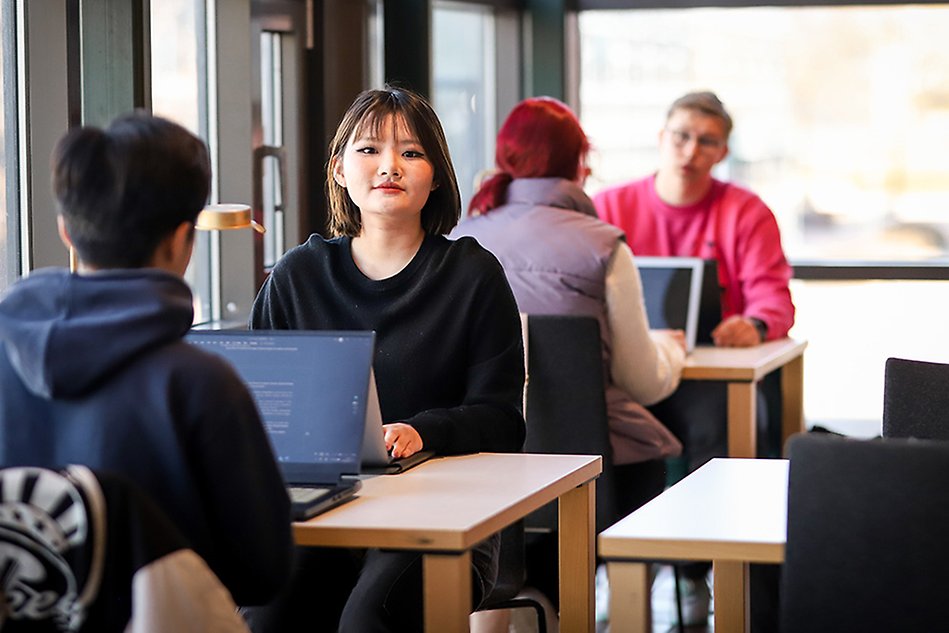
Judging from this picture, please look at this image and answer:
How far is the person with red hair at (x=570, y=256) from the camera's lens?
131 inches

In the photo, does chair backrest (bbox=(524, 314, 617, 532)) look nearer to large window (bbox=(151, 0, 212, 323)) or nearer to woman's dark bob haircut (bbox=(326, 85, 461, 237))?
woman's dark bob haircut (bbox=(326, 85, 461, 237))

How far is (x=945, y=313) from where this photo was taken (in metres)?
5.03

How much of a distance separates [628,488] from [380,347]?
4.10ft

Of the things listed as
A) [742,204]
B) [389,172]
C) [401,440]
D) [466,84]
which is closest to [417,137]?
[389,172]

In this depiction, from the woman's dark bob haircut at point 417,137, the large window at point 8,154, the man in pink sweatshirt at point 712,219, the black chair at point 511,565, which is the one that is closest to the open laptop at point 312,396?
the woman's dark bob haircut at point 417,137

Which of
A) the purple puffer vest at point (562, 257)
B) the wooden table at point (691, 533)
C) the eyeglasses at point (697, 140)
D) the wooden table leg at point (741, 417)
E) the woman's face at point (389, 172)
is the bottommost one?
the wooden table leg at point (741, 417)

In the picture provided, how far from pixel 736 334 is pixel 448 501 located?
2.16m

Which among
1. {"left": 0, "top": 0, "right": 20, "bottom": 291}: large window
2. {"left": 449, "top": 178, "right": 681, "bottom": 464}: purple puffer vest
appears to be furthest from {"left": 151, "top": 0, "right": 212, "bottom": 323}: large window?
{"left": 449, "top": 178, "right": 681, "bottom": 464}: purple puffer vest

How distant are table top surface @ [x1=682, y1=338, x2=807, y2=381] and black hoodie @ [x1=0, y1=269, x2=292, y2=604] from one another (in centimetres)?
214

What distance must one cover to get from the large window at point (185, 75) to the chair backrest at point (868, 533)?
6.88ft

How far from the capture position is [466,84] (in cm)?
509

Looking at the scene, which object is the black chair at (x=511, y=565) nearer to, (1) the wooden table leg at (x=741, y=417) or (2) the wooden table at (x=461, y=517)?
(2) the wooden table at (x=461, y=517)

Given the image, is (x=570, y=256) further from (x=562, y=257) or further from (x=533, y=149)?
(x=533, y=149)

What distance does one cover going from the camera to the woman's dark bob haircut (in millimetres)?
2604
